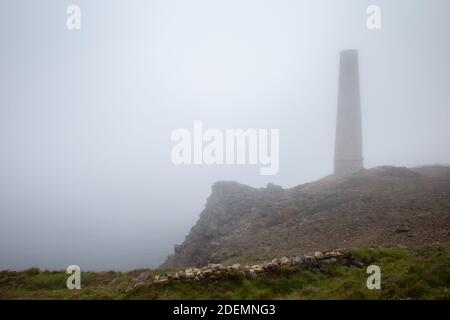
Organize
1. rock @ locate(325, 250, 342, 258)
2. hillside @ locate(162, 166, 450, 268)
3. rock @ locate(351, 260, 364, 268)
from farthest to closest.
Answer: hillside @ locate(162, 166, 450, 268) < rock @ locate(325, 250, 342, 258) < rock @ locate(351, 260, 364, 268)

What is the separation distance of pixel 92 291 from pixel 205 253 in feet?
43.0

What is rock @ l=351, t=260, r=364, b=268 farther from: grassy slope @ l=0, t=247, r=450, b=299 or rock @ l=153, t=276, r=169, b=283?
rock @ l=153, t=276, r=169, b=283

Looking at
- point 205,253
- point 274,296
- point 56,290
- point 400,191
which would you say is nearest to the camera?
point 274,296

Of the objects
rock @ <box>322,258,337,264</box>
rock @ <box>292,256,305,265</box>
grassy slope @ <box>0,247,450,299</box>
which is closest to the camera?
grassy slope @ <box>0,247,450,299</box>

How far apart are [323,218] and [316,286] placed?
43.9 ft

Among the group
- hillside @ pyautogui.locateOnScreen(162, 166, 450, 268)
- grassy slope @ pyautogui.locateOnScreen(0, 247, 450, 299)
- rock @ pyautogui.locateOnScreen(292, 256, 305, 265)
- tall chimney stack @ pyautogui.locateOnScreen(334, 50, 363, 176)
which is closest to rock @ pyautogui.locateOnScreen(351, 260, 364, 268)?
grassy slope @ pyautogui.locateOnScreen(0, 247, 450, 299)

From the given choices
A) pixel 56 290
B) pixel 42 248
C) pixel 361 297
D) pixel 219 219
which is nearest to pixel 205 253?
pixel 219 219

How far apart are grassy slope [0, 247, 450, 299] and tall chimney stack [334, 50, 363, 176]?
28695 mm

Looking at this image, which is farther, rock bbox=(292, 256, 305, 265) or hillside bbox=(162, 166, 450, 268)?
hillside bbox=(162, 166, 450, 268)

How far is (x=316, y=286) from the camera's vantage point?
12.6 m

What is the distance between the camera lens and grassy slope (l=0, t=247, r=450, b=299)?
11.0m

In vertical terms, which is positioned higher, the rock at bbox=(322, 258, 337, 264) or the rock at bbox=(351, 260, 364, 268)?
the rock at bbox=(322, 258, 337, 264)
